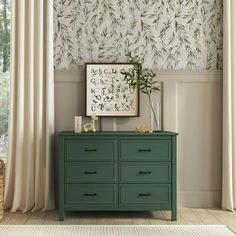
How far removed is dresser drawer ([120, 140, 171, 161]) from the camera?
4.07m

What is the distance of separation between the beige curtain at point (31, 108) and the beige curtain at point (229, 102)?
161 cm

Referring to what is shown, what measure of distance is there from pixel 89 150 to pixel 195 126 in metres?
1.14

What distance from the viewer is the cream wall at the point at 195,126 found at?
15.0 feet

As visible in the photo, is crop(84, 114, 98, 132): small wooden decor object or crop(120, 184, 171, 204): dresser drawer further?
crop(84, 114, 98, 132): small wooden decor object

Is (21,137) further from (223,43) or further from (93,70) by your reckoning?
(223,43)

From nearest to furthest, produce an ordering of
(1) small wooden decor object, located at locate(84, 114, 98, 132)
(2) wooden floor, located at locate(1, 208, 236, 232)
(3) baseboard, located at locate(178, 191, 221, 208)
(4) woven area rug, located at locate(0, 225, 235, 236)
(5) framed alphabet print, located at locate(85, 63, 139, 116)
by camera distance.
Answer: (4) woven area rug, located at locate(0, 225, 235, 236)
(2) wooden floor, located at locate(1, 208, 236, 232)
(1) small wooden decor object, located at locate(84, 114, 98, 132)
(5) framed alphabet print, located at locate(85, 63, 139, 116)
(3) baseboard, located at locate(178, 191, 221, 208)

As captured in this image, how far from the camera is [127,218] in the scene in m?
4.15

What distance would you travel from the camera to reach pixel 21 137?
173 inches

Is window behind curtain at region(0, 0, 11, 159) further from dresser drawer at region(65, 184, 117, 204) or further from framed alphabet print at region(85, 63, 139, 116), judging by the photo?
dresser drawer at region(65, 184, 117, 204)

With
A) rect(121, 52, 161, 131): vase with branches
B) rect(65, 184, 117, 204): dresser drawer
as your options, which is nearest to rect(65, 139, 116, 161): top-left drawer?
rect(65, 184, 117, 204): dresser drawer

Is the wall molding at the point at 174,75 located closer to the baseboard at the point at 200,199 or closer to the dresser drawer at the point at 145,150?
the dresser drawer at the point at 145,150

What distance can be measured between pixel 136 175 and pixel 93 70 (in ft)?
3.60

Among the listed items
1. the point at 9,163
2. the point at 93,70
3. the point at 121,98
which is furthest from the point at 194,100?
the point at 9,163

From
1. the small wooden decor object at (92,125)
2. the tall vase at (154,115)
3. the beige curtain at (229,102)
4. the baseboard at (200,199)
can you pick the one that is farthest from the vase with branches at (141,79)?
the baseboard at (200,199)
